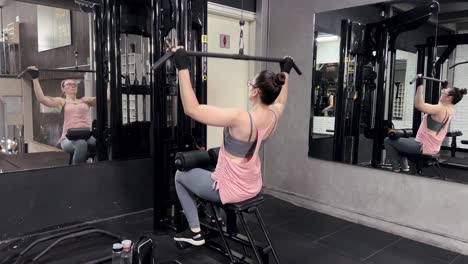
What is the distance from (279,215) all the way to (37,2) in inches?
112

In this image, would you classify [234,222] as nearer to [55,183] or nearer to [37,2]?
[55,183]

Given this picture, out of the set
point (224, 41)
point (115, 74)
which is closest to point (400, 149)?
point (224, 41)

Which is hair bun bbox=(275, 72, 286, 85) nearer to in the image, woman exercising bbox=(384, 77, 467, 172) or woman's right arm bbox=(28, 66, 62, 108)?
woman exercising bbox=(384, 77, 467, 172)

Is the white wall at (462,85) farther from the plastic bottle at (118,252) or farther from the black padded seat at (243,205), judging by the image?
the plastic bottle at (118,252)

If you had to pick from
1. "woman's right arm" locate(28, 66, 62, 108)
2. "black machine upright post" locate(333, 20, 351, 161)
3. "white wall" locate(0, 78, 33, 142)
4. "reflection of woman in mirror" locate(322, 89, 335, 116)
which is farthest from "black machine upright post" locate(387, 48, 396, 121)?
"white wall" locate(0, 78, 33, 142)

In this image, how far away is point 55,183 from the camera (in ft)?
9.48

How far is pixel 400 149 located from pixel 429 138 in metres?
0.25

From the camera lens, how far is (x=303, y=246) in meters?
2.78

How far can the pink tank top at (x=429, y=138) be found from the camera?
287 cm

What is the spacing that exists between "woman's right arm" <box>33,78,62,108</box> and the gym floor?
1.07 meters

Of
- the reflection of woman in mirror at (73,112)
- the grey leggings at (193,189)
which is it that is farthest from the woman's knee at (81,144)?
the grey leggings at (193,189)

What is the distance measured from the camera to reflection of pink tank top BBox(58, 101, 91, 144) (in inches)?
116

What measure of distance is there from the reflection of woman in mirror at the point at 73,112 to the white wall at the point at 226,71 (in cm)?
137

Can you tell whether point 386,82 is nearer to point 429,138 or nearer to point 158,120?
point 429,138
